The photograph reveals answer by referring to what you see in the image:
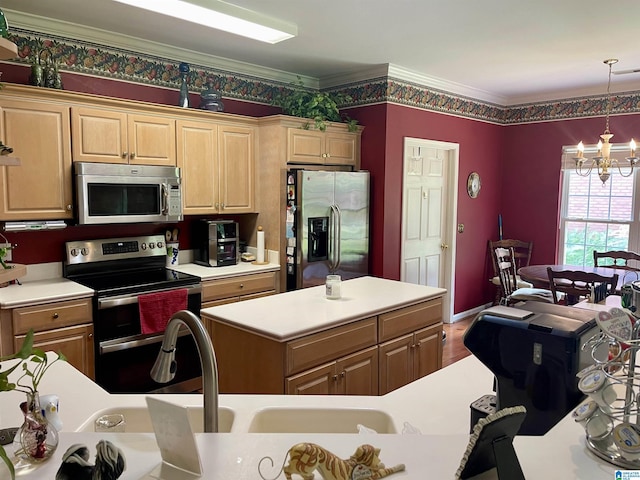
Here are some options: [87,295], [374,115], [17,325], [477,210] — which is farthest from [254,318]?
[477,210]

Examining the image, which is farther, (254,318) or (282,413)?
(254,318)

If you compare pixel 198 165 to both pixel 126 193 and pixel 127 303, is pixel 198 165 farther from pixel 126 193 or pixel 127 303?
pixel 127 303

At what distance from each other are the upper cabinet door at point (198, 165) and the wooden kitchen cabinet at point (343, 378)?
1.98m

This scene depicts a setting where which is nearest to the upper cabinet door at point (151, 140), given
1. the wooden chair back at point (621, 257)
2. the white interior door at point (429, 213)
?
the white interior door at point (429, 213)

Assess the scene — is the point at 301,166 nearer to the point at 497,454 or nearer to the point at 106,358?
the point at 106,358

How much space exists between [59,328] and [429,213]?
376 cm

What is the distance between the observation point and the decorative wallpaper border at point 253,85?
3488mm

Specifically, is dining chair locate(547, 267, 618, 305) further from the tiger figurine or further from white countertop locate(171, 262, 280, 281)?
the tiger figurine

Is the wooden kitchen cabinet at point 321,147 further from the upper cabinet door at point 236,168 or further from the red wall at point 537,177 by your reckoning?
the red wall at point 537,177

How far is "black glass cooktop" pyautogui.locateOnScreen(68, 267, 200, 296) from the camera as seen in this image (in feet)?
10.7

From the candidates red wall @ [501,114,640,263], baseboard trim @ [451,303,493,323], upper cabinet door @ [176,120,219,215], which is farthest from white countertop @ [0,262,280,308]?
red wall @ [501,114,640,263]

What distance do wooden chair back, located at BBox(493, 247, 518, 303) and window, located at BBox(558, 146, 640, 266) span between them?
0.71 m

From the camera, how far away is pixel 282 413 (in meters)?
1.54

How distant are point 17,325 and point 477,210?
4893mm
